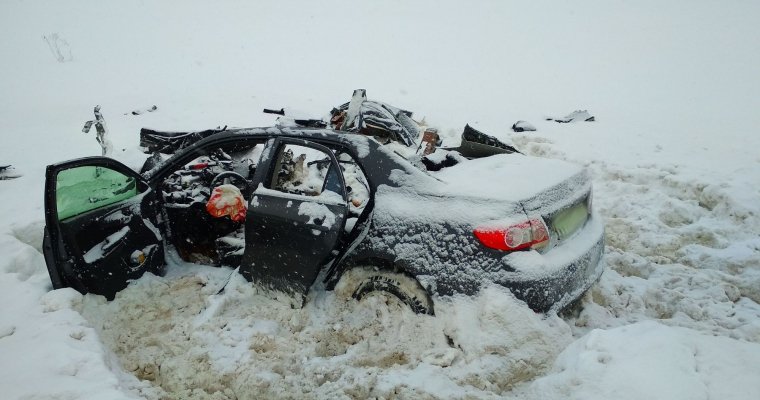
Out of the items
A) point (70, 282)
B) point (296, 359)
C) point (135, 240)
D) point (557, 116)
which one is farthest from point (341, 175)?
point (557, 116)

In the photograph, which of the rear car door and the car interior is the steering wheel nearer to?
the car interior

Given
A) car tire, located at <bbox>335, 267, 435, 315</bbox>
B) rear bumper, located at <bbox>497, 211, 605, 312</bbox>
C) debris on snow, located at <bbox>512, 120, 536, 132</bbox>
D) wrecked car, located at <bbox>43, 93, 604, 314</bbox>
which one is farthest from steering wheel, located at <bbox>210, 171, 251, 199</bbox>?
debris on snow, located at <bbox>512, 120, 536, 132</bbox>

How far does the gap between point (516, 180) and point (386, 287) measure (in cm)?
117

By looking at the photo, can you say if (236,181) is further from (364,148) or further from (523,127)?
(523,127)

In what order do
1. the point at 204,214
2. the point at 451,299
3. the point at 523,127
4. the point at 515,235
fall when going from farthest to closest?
1. the point at 523,127
2. the point at 204,214
3. the point at 451,299
4. the point at 515,235

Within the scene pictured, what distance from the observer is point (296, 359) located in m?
3.09

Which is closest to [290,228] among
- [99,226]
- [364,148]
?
[364,148]

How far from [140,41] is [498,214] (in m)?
21.8

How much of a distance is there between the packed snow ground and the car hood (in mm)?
645

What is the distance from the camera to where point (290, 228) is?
3.19 meters

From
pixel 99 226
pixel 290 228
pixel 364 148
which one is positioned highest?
pixel 364 148

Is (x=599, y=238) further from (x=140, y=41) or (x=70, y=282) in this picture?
(x=140, y=41)

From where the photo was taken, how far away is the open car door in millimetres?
3098

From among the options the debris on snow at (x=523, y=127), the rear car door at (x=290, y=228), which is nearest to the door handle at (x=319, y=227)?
the rear car door at (x=290, y=228)
